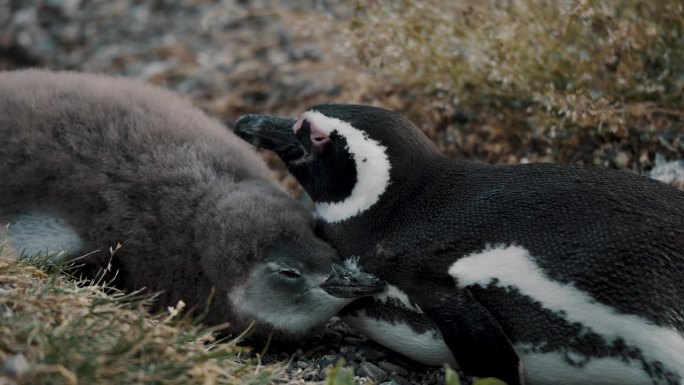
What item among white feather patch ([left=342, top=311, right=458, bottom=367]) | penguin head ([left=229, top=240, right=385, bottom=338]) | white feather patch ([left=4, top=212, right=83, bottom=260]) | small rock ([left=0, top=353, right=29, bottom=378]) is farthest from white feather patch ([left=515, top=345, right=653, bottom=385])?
white feather patch ([left=4, top=212, right=83, bottom=260])

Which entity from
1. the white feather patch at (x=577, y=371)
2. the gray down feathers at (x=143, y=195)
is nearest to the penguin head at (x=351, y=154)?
the gray down feathers at (x=143, y=195)

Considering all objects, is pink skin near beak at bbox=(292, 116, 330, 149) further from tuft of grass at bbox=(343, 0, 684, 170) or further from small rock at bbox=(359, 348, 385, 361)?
tuft of grass at bbox=(343, 0, 684, 170)

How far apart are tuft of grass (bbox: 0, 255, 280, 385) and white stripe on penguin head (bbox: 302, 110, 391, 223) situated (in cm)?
90

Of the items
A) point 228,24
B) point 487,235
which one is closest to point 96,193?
point 487,235

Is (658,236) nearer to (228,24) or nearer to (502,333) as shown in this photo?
(502,333)

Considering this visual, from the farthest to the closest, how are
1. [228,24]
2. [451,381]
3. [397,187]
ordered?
[228,24]
[397,187]
[451,381]

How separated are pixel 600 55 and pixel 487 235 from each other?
6.26 ft

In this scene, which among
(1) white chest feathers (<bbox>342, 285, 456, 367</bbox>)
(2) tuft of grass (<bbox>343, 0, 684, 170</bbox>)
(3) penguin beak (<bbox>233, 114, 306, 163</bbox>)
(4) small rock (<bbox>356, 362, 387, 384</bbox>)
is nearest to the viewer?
(1) white chest feathers (<bbox>342, 285, 456, 367</bbox>)

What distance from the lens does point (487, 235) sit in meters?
3.18

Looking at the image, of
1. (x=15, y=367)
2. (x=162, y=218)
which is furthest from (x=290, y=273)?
(x=15, y=367)

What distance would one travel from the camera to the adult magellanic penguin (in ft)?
9.66

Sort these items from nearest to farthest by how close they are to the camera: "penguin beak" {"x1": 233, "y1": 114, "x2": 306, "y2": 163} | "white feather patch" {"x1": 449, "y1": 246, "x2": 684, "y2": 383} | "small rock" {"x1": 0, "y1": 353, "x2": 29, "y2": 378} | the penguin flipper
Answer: "small rock" {"x1": 0, "y1": 353, "x2": 29, "y2": 378}, "white feather patch" {"x1": 449, "y1": 246, "x2": 684, "y2": 383}, the penguin flipper, "penguin beak" {"x1": 233, "y1": 114, "x2": 306, "y2": 163}

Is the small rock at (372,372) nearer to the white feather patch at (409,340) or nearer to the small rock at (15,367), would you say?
the white feather patch at (409,340)

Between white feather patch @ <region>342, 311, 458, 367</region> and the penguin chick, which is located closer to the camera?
white feather patch @ <region>342, 311, 458, 367</region>
